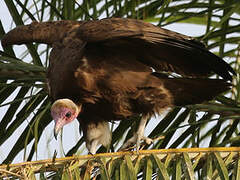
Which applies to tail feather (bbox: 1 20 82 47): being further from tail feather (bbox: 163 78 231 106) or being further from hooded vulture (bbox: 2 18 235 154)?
tail feather (bbox: 163 78 231 106)

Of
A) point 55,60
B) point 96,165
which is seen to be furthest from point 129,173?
point 55,60

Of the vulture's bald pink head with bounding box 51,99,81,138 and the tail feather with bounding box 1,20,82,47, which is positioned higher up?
the tail feather with bounding box 1,20,82,47

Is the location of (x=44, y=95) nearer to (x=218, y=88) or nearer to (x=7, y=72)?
(x=7, y=72)

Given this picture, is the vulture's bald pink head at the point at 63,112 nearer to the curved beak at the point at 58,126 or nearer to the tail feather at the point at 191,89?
the curved beak at the point at 58,126

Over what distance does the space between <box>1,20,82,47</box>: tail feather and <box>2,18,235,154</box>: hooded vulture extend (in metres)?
0.27

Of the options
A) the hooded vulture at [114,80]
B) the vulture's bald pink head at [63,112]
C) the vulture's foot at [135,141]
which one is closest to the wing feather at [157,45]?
the hooded vulture at [114,80]

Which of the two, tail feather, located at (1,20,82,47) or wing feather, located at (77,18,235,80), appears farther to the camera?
tail feather, located at (1,20,82,47)

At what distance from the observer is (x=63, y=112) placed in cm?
333

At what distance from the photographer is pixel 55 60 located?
11.6ft

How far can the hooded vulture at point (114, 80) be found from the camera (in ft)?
10.9

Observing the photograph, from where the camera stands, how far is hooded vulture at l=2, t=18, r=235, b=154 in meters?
3.34

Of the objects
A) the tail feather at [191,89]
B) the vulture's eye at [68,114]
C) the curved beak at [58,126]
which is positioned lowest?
the curved beak at [58,126]

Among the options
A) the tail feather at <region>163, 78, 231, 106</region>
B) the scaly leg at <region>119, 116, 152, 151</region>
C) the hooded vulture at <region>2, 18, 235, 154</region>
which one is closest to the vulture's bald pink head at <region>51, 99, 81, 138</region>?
the hooded vulture at <region>2, 18, 235, 154</region>

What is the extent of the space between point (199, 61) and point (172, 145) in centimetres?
52
